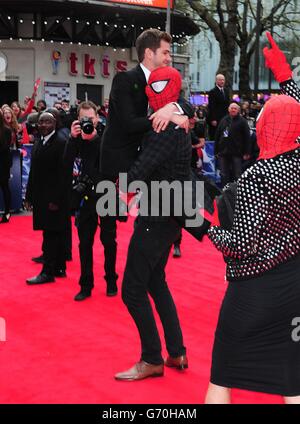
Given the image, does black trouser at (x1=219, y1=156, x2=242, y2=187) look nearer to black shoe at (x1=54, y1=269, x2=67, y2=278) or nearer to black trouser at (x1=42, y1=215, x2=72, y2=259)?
black trouser at (x1=42, y1=215, x2=72, y2=259)

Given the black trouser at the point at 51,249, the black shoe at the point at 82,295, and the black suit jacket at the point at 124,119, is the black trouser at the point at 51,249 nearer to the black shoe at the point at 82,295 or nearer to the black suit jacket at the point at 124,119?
the black shoe at the point at 82,295

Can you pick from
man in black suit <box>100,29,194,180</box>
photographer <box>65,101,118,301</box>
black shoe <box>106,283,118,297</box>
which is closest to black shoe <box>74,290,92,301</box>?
photographer <box>65,101,118,301</box>

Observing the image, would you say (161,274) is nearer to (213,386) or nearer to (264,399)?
(264,399)

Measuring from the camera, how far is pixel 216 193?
3.98 meters

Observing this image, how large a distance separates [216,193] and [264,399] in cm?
128

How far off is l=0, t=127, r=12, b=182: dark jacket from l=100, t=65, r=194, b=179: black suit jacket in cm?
676

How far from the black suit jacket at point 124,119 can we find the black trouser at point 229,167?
31.9ft

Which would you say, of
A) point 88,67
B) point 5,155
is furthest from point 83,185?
point 88,67

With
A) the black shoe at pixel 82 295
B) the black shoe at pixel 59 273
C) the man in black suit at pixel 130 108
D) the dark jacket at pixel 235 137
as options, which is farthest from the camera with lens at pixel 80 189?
the dark jacket at pixel 235 137

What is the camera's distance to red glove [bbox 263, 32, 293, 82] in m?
3.83

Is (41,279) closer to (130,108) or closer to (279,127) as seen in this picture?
(130,108)

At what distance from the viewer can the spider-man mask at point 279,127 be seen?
2.95 m

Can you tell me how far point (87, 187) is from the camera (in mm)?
6348
